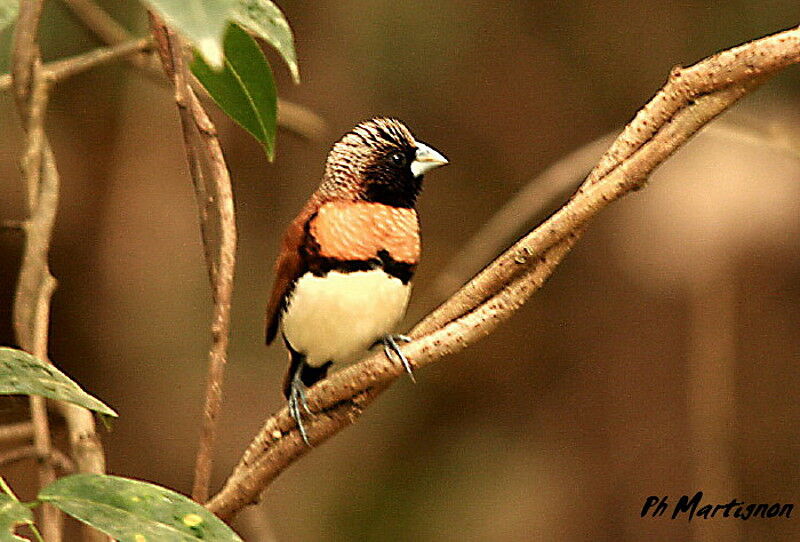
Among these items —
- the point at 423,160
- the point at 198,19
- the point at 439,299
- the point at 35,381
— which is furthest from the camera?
the point at 439,299

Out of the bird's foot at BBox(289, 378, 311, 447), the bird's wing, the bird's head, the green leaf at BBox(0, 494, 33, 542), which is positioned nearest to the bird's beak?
the bird's head

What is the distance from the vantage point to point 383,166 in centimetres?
173

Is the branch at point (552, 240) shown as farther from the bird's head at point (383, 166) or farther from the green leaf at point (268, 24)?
the bird's head at point (383, 166)

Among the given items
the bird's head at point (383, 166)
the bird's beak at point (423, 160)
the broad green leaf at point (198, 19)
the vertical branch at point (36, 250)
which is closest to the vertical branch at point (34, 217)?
the vertical branch at point (36, 250)

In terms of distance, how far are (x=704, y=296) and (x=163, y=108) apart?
68.2 inches

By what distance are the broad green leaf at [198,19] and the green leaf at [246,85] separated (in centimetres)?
61

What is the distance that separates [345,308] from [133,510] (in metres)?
0.76

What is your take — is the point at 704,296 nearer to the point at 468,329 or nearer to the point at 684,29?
the point at 684,29

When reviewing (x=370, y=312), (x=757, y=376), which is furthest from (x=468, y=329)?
(x=757, y=376)

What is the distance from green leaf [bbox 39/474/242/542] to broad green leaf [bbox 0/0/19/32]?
0.36m

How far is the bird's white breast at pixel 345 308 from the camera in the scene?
63.6 inches

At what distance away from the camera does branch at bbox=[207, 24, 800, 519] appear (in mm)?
1100

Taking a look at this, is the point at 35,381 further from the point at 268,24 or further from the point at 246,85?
the point at 246,85

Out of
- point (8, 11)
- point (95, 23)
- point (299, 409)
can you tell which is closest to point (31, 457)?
point (299, 409)
